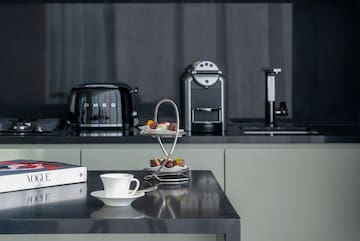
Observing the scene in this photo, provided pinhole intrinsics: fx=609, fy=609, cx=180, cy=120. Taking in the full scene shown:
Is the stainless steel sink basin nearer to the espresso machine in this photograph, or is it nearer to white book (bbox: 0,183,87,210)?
the espresso machine

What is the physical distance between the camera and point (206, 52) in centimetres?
335

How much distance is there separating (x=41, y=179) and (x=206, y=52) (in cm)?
200

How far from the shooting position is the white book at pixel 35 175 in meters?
1.43

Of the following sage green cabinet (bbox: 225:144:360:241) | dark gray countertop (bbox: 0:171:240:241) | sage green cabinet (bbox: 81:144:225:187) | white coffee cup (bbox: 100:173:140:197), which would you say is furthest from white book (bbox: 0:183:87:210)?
sage green cabinet (bbox: 225:144:360:241)

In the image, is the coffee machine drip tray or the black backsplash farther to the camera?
the black backsplash

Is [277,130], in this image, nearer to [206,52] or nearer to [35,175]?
[206,52]

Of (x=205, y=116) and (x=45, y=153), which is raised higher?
(x=205, y=116)

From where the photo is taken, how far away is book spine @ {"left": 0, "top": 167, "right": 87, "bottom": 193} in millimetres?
1421

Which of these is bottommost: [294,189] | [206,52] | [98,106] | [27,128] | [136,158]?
[294,189]

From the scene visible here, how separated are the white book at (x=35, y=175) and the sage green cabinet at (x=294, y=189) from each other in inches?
47.8

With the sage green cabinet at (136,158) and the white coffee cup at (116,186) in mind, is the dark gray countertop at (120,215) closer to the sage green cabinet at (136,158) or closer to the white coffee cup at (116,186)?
the white coffee cup at (116,186)

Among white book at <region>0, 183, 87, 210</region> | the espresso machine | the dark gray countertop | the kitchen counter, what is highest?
the espresso machine

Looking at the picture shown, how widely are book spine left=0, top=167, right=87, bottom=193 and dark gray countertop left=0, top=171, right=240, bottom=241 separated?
0.10 ft

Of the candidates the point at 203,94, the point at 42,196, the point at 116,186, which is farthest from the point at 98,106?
the point at 116,186
